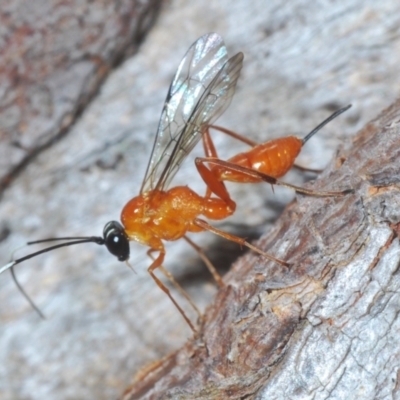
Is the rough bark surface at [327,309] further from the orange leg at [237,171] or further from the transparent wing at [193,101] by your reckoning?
the transparent wing at [193,101]

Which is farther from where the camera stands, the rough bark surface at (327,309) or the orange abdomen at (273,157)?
the orange abdomen at (273,157)

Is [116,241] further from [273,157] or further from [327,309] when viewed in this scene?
[327,309]

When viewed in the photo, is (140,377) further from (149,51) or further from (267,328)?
(149,51)

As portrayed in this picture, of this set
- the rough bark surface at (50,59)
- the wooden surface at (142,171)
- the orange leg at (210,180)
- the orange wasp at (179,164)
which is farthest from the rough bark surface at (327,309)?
the rough bark surface at (50,59)

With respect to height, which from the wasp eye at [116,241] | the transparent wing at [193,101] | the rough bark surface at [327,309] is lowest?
the rough bark surface at [327,309]

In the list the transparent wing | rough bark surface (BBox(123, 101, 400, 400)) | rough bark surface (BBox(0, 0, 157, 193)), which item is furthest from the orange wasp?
rough bark surface (BBox(0, 0, 157, 193))
